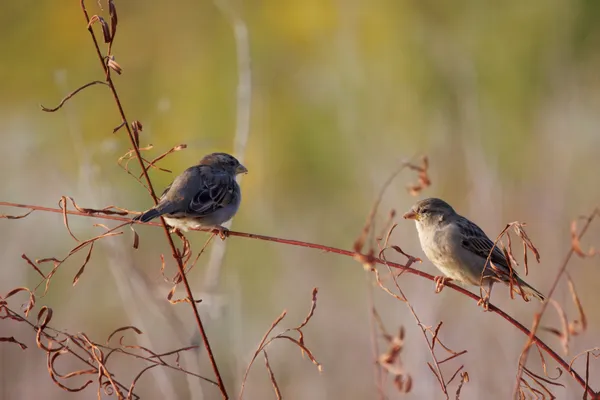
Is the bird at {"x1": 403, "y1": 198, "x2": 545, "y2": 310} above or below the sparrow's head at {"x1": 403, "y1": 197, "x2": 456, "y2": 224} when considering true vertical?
below

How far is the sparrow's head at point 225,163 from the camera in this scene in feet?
16.0

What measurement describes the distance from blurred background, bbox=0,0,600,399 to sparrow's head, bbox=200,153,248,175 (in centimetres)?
44

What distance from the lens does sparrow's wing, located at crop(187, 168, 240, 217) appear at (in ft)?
13.8

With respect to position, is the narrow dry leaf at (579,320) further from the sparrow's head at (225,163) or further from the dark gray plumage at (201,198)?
the sparrow's head at (225,163)

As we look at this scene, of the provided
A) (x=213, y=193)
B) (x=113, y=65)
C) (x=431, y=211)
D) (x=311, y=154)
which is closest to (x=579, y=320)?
(x=113, y=65)

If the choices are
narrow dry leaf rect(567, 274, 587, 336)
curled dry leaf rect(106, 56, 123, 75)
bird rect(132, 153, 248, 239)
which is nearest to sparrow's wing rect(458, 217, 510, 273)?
bird rect(132, 153, 248, 239)

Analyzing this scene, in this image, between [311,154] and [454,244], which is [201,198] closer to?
[454,244]

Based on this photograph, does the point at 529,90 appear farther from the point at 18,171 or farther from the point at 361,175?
the point at 18,171

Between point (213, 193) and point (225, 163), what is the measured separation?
54 cm

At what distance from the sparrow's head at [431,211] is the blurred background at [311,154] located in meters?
1.08

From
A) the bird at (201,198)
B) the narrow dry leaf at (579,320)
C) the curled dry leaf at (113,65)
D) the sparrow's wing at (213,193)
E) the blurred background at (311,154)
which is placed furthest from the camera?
the blurred background at (311,154)

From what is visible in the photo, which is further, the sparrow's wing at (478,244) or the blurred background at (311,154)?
the blurred background at (311,154)

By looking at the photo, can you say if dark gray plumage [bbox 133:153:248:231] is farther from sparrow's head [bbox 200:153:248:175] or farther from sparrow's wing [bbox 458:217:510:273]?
sparrow's wing [bbox 458:217:510:273]

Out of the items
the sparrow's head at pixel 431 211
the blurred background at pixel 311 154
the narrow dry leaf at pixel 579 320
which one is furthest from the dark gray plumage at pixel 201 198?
the narrow dry leaf at pixel 579 320
